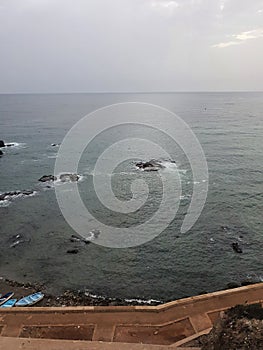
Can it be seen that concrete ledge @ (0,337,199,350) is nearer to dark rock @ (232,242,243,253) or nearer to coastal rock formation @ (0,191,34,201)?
dark rock @ (232,242,243,253)

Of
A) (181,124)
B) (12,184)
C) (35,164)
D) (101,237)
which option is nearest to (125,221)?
(101,237)

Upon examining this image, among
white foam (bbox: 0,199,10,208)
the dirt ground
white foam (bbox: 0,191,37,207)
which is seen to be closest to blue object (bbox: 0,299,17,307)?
the dirt ground

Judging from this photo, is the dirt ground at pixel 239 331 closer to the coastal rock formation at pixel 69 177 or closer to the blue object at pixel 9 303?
the blue object at pixel 9 303

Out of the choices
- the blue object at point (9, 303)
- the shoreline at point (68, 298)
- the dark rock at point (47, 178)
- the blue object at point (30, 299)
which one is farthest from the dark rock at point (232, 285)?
the dark rock at point (47, 178)

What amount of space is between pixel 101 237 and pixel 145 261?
534 cm

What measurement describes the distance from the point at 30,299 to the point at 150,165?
34.1 m

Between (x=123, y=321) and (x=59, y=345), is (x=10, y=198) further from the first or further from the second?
(x=59, y=345)

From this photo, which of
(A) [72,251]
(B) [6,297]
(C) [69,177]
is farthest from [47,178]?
(B) [6,297]

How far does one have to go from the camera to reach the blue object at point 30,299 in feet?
66.9

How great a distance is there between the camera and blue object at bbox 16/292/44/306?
20.4 m

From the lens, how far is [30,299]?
2095 centimetres

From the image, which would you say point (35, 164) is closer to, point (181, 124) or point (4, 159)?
point (4, 159)

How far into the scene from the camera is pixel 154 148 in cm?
6825

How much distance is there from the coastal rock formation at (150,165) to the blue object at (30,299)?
3134 centimetres
